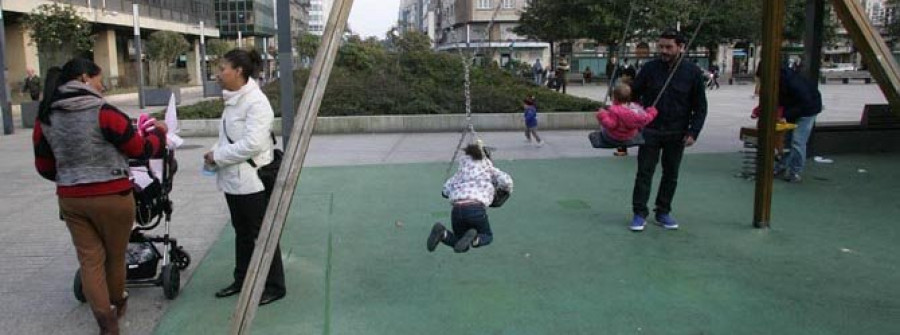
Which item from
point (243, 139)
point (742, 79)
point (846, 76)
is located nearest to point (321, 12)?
point (243, 139)

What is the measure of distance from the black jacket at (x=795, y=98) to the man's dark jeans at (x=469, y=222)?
5.45 metres

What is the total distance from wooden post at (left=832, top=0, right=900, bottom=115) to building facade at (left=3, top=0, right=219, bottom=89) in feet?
80.4

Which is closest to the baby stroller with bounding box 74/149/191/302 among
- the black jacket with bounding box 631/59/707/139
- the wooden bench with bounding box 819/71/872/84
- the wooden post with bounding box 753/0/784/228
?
the black jacket with bounding box 631/59/707/139

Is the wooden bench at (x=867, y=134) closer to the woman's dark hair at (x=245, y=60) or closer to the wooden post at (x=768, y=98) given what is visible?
the wooden post at (x=768, y=98)

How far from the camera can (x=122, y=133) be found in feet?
13.1

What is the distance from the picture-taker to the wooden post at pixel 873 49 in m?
4.21

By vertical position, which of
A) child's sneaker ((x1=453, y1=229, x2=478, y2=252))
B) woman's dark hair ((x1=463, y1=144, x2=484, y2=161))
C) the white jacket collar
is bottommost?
child's sneaker ((x1=453, y1=229, x2=478, y2=252))

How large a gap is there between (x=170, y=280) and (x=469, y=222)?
1.96 meters

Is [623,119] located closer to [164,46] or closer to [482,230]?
[482,230]

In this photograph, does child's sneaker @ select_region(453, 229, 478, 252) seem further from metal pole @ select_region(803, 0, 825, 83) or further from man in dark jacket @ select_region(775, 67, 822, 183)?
metal pole @ select_region(803, 0, 825, 83)

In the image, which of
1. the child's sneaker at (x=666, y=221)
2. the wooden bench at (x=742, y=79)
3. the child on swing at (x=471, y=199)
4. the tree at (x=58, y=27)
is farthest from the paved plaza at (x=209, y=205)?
the wooden bench at (x=742, y=79)

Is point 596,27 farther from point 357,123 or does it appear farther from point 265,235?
point 265,235

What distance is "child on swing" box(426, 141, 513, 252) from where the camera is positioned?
4.64 meters

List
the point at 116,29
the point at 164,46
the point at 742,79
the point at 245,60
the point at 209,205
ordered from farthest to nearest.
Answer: the point at 116,29, the point at 742,79, the point at 164,46, the point at 209,205, the point at 245,60
